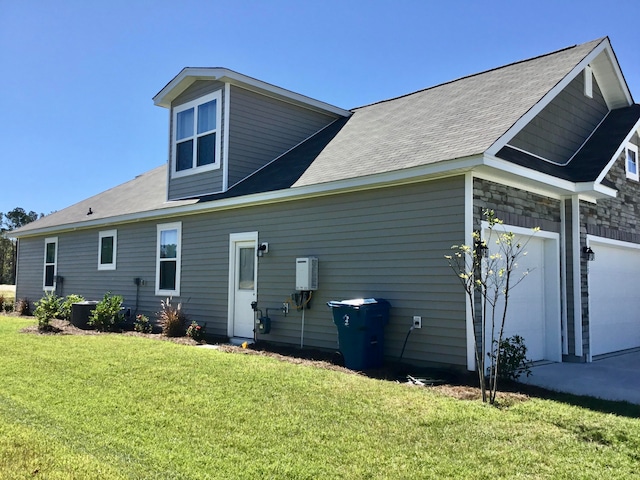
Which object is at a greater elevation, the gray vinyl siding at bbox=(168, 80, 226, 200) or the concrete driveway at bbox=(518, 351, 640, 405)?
the gray vinyl siding at bbox=(168, 80, 226, 200)

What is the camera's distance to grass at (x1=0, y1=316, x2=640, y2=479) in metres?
3.79

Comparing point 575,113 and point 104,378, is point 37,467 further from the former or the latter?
point 575,113

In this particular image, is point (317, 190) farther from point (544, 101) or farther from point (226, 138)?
point (544, 101)

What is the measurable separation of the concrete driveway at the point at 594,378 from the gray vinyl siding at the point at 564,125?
3442mm

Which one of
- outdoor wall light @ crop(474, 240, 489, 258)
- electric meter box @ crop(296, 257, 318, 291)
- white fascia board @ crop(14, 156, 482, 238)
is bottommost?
electric meter box @ crop(296, 257, 318, 291)

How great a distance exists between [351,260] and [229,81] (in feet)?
18.3

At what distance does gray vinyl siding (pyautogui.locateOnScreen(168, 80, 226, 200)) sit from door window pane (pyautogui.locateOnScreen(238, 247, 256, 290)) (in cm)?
186

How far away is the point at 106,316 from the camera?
12.0 m

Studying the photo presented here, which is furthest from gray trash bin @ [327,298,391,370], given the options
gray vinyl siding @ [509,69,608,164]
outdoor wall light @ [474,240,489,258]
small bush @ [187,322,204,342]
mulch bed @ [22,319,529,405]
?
small bush @ [187,322,204,342]

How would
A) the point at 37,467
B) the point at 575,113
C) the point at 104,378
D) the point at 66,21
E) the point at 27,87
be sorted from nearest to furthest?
the point at 37,467 → the point at 104,378 → the point at 575,113 → the point at 66,21 → the point at 27,87

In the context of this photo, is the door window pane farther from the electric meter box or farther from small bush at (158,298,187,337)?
the electric meter box

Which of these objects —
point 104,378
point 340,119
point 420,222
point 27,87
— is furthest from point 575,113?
point 27,87

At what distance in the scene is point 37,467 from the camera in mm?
3713

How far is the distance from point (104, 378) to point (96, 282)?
350 inches
